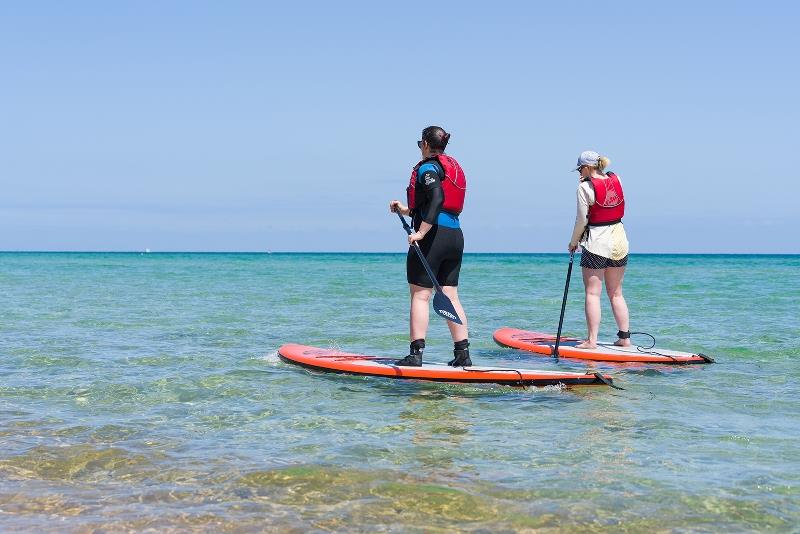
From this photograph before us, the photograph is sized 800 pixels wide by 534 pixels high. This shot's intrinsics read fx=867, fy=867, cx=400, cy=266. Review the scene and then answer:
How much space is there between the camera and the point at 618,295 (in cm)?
924

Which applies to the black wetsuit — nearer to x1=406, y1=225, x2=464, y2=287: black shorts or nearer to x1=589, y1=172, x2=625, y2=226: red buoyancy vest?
x1=406, y1=225, x2=464, y2=287: black shorts

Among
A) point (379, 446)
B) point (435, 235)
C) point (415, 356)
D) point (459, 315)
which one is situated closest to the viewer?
point (379, 446)

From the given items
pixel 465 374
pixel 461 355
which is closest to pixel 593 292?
pixel 461 355

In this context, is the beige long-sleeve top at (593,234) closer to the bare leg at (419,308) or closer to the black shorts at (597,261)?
the black shorts at (597,261)

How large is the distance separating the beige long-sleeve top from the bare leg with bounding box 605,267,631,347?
0.60 feet

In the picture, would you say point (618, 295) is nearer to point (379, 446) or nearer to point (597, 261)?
point (597, 261)

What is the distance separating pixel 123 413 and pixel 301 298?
47.8ft

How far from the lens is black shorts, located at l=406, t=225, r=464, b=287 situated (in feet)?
23.9

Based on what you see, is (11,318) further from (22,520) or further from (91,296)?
(22,520)

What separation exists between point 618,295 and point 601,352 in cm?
65

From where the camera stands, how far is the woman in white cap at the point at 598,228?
348 inches

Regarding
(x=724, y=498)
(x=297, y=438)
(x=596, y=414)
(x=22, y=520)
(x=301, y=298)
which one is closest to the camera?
(x=22, y=520)

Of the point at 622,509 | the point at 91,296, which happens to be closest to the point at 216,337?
the point at 622,509

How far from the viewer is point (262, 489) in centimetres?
434
